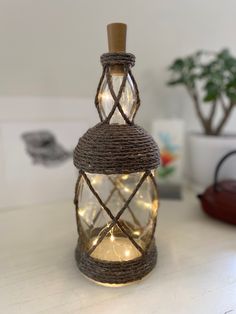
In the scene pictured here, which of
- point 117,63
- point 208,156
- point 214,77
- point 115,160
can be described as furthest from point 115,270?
point 214,77

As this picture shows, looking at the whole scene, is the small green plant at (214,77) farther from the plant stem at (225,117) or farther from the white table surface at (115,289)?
the white table surface at (115,289)

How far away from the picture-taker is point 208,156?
759 millimetres

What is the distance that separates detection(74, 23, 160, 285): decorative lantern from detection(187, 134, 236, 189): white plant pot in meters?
0.33

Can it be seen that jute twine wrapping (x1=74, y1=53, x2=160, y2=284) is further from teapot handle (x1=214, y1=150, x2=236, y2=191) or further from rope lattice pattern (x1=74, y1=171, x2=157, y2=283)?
teapot handle (x1=214, y1=150, x2=236, y2=191)

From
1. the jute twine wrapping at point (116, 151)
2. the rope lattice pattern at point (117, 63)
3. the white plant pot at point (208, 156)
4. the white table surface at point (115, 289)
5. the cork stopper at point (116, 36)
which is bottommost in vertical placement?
the white table surface at point (115, 289)

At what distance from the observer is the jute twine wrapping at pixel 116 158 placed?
1.28ft

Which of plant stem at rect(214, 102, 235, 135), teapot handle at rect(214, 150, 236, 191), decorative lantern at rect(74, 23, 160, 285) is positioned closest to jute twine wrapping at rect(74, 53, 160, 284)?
decorative lantern at rect(74, 23, 160, 285)

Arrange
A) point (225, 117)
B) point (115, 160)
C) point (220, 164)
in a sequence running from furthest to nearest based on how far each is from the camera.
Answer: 1. point (225, 117)
2. point (220, 164)
3. point (115, 160)

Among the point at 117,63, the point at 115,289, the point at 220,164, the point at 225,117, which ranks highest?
the point at 117,63

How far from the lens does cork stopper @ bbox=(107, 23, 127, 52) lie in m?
0.41

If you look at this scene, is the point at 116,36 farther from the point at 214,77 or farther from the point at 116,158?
Answer: the point at 214,77

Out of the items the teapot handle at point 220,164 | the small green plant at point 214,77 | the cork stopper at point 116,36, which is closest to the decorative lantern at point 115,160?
the cork stopper at point 116,36

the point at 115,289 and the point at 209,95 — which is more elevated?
the point at 209,95

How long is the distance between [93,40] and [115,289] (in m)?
0.59
